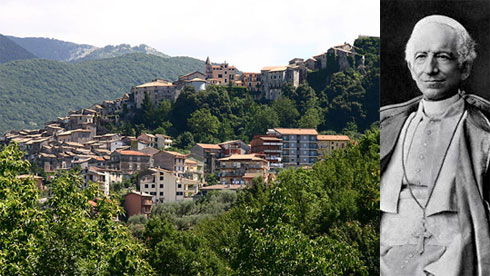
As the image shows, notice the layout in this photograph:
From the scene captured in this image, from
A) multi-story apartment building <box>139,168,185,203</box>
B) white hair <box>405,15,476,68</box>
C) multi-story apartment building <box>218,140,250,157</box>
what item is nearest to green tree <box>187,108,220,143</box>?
multi-story apartment building <box>218,140,250,157</box>

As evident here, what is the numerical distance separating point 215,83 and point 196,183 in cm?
3923

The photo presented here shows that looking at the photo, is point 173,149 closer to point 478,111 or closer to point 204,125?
point 204,125

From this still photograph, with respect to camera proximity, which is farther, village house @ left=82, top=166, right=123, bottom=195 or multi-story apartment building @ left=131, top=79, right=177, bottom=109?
multi-story apartment building @ left=131, top=79, right=177, bottom=109

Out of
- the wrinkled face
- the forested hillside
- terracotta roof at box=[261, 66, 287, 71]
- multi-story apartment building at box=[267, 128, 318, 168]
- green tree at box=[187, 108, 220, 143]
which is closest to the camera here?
the wrinkled face

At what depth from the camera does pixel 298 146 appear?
99312 millimetres

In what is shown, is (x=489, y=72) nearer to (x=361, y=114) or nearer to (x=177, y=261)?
(x=177, y=261)

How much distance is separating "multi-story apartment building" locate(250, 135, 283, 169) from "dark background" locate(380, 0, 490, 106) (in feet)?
292

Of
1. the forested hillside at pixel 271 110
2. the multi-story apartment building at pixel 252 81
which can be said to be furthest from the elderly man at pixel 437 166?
the multi-story apartment building at pixel 252 81

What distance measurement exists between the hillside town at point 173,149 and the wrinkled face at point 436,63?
61.8m

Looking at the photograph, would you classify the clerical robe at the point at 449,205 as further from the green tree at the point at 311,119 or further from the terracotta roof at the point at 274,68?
the terracotta roof at the point at 274,68

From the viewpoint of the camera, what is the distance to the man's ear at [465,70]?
23.8 feet

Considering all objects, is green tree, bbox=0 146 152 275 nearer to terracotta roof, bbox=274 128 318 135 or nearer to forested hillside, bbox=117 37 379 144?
terracotta roof, bbox=274 128 318 135

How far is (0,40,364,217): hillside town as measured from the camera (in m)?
87.2

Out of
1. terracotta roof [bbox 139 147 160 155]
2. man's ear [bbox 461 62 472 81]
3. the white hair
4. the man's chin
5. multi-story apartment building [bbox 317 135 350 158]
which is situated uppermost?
the white hair
